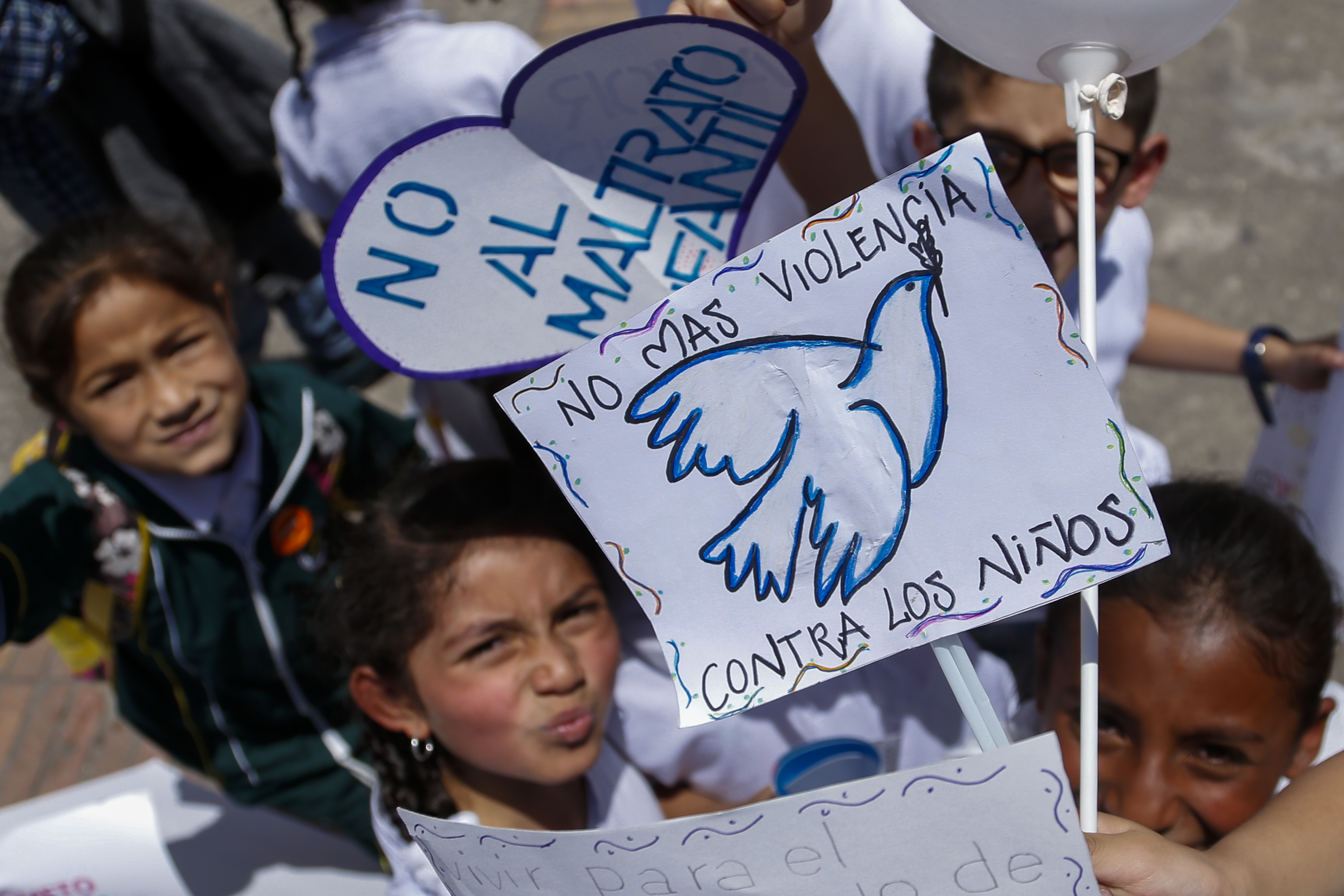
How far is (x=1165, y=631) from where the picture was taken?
1143mm

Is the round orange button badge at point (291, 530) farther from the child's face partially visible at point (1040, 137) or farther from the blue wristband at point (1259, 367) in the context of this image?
the blue wristband at point (1259, 367)

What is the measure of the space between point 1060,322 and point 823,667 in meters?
0.32

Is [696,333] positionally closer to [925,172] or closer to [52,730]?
[925,172]

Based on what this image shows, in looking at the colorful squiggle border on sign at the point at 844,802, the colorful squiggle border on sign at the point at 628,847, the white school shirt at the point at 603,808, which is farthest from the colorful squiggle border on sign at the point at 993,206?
the white school shirt at the point at 603,808

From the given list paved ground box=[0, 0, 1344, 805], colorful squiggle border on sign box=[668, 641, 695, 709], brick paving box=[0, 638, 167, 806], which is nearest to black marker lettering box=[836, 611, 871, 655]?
colorful squiggle border on sign box=[668, 641, 695, 709]

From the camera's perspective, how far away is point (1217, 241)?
3225 millimetres

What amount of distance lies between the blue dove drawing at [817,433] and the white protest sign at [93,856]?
3.95ft

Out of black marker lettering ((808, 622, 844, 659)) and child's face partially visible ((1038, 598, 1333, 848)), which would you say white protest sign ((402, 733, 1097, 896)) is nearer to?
black marker lettering ((808, 622, 844, 659))

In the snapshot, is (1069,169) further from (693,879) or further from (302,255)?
(302,255)

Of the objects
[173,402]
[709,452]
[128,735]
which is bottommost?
[128,735]

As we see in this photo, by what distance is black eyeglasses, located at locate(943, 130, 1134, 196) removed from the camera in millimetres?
1301

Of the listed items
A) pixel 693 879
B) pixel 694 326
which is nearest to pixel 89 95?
pixel 694 326

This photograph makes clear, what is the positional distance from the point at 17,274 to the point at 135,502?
392 millimetres

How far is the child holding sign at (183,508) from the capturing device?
152 centimetres
